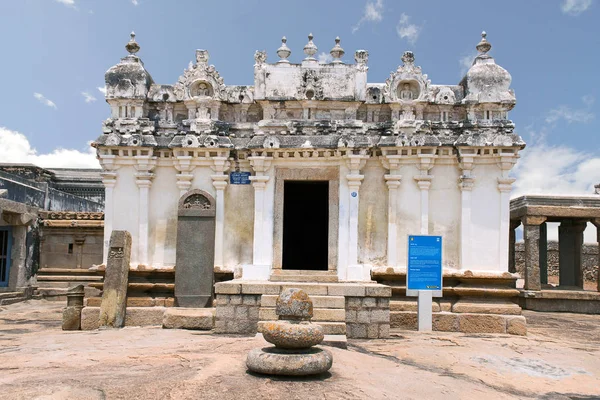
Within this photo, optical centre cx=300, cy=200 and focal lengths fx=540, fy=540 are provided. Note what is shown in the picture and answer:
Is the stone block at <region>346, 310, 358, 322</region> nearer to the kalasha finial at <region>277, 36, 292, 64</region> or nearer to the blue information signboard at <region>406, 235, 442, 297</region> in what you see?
the blue information signboard at <region>406, 235, 442, 297</region>

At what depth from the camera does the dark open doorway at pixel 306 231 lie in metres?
15.6

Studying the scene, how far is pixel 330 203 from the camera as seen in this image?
11844mm

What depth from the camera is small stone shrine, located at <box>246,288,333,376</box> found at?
20.8ft

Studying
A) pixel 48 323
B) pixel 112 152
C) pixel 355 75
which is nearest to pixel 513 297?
pixel 355 75

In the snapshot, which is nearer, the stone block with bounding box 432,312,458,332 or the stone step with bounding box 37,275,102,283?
the stone block with bounding box 432,312,458,332

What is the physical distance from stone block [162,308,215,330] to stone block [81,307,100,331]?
5.51 ft

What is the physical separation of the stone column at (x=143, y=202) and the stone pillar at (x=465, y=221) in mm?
6785

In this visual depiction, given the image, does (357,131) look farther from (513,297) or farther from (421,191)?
(513,297)

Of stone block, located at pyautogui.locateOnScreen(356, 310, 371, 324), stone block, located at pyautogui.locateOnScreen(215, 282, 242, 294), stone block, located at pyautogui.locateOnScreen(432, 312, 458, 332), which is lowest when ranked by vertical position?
stone block, located at pyautogui.locateOnScreen(432, 312, 458, 332)

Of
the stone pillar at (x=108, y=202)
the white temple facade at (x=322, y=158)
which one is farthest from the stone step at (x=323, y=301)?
the stone pillar at (x=108, y=202)

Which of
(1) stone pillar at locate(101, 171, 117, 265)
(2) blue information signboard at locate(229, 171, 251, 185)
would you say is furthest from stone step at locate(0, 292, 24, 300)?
(2) blue information signboard at locate(229, 171, 251, 185)

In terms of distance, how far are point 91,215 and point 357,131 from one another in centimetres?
1211

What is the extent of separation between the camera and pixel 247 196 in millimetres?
12039

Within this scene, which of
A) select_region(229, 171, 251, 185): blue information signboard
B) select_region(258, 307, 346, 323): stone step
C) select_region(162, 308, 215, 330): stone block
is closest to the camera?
select_region(258, 307, 346, 323): stone step
